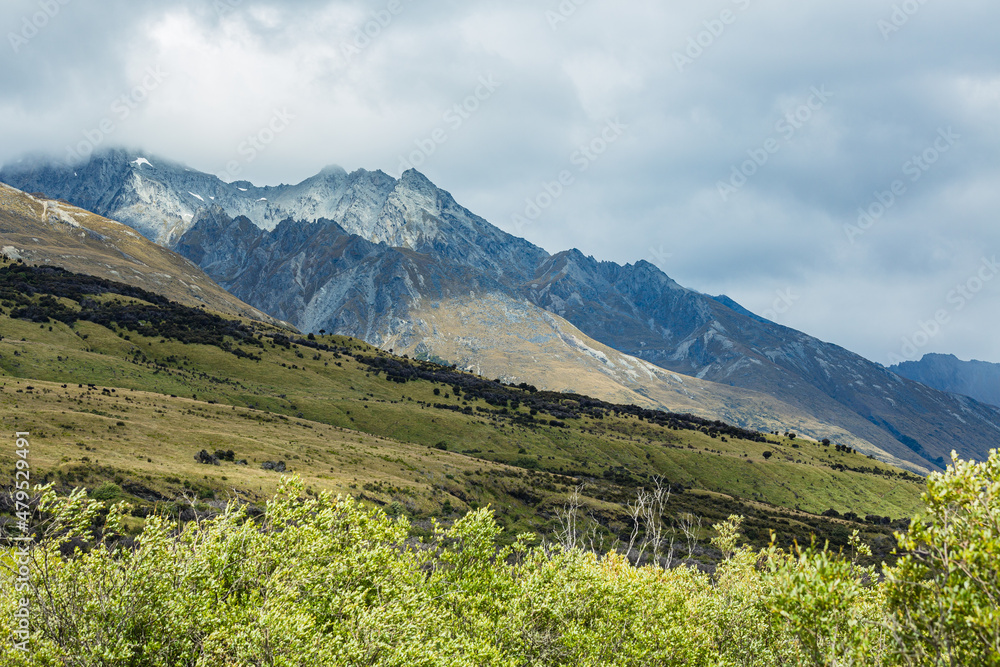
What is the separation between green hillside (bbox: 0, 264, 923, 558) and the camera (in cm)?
7156

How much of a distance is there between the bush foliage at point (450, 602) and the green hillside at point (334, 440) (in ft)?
107

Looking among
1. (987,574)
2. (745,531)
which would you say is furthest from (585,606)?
(745,531)

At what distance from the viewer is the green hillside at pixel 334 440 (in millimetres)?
71562

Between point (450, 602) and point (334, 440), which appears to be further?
point (334, 440)

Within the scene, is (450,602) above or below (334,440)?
above

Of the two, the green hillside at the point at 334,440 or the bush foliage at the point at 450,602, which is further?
the green hillside at the point at 334,440

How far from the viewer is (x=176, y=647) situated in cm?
1845

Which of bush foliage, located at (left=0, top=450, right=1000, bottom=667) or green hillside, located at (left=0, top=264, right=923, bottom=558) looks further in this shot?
green hillside, located at (left=0, top=264, right=923, bottom=558)

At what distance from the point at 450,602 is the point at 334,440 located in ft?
294

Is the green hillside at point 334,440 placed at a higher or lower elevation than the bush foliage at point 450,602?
lower

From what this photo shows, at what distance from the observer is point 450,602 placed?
83.2 feet

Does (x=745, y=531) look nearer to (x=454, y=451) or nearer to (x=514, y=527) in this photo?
(x=514, y=527)

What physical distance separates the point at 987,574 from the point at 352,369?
7462 inches

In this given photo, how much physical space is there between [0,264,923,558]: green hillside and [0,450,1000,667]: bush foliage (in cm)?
3263
